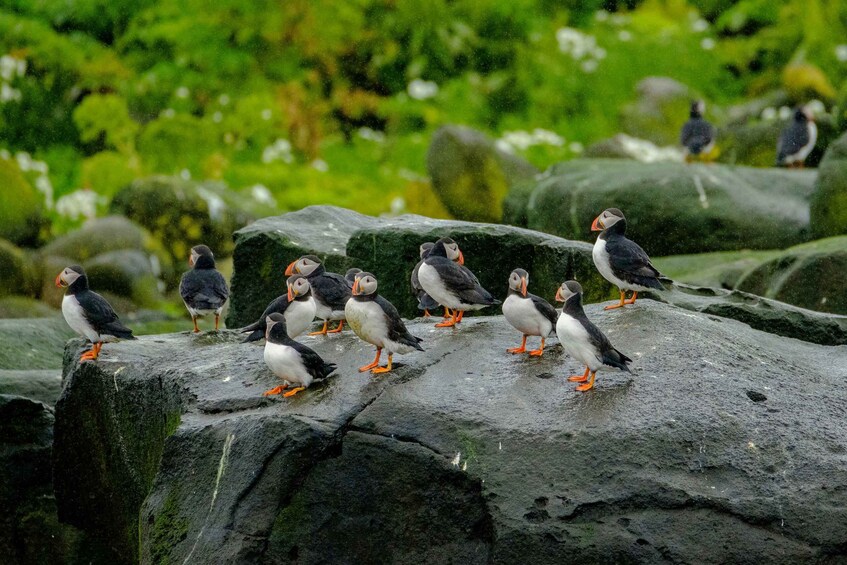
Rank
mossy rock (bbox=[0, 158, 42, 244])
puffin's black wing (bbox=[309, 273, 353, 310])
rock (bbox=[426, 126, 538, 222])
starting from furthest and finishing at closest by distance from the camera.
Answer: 1. mossy rock (bbox=[0, 158, 42, 244])
2. rock (bbox=[426, 126, 538, 222])
3. puffin's black wing (bbox=[309, 273, 353, 310])

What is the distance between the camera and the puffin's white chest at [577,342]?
559 cm

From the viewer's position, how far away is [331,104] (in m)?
21.8

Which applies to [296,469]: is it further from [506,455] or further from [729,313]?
[729,313]

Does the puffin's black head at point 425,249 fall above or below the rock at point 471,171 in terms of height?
above

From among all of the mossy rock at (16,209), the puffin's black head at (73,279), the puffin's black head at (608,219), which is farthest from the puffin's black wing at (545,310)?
the mossy rock at (16,209)

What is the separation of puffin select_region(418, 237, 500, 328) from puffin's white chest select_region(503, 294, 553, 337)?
49 centimetres

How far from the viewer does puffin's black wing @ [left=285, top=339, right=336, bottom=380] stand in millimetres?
5828

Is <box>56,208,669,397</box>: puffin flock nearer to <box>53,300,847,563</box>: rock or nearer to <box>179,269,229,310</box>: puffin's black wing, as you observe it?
<box>179,269,229,310</box>: puffin's black wing

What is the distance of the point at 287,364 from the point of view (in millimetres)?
5844

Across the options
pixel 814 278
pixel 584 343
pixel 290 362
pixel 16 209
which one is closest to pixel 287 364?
pixel 290 362

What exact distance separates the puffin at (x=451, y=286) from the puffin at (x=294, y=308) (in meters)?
0.64

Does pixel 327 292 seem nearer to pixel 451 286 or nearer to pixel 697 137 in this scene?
pixel 451 286

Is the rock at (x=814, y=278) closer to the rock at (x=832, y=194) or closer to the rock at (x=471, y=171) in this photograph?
the rock at (x=832, y=194)

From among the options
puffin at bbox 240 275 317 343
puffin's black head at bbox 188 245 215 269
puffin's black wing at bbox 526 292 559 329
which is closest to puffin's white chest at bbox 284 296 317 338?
puffin at bbox 240 275 317 343
